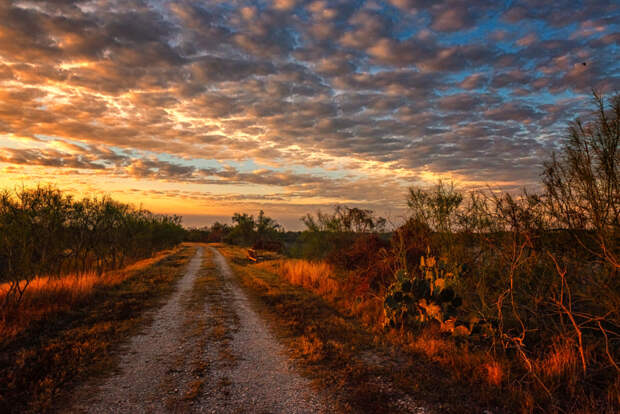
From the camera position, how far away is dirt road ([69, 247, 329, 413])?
499cm

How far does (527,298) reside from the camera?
7.00m

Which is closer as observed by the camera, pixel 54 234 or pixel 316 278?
pixel 54 234

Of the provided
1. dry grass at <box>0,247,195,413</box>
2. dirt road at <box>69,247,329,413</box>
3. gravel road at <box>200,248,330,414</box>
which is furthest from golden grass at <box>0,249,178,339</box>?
gravel road at <box>200,248,330,414</box>

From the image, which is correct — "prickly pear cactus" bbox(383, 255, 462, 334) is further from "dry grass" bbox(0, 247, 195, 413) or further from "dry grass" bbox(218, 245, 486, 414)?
"dry grass" bbox(0, 247, 195, 413)

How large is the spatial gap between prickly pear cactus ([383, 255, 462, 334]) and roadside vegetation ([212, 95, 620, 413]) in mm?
27

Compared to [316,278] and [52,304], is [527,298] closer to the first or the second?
[316,278]

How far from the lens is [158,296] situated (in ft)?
46.4

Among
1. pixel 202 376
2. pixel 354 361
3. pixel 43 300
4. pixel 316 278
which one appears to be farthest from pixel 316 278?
pixel 202 376

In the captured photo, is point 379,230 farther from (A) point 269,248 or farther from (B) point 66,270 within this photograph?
(A) point 269,248

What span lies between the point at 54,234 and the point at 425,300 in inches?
631

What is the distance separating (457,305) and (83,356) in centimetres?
822

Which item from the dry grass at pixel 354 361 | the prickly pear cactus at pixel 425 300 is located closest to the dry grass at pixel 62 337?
the dry grass at pixel 354 361

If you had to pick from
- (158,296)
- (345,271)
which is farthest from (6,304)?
(345,271)

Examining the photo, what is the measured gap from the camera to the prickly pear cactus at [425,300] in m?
7.93
